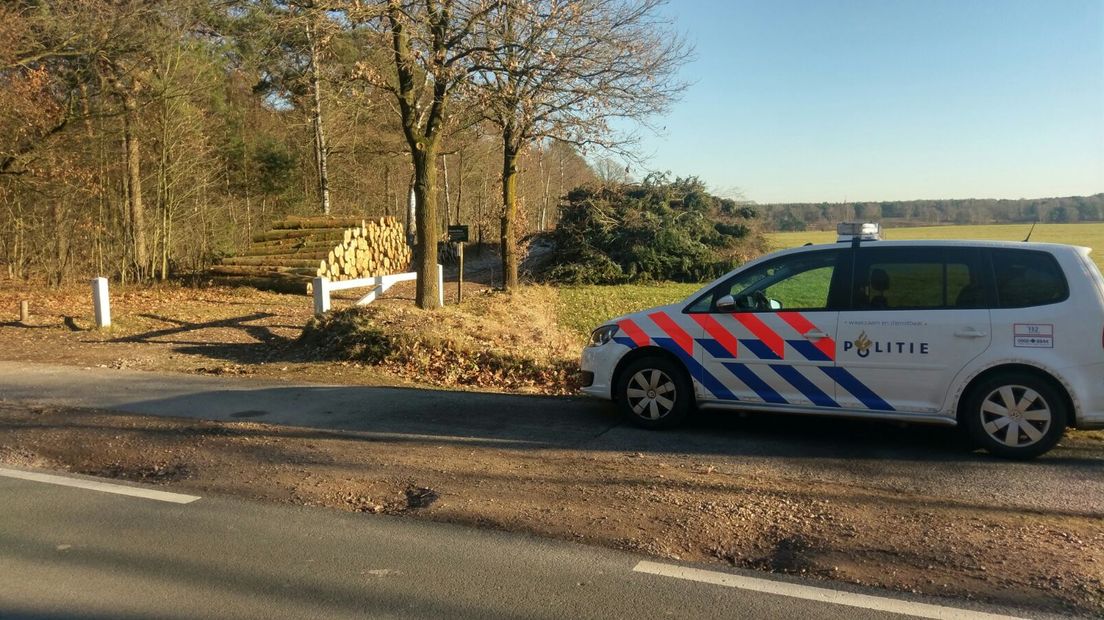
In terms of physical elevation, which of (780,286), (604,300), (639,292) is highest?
(780,286)

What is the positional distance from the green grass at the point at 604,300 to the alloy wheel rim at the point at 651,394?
35.6 feet

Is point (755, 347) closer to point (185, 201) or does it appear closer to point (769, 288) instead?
point (769, 288)

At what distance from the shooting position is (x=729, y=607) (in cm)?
393

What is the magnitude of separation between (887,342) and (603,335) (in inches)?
101

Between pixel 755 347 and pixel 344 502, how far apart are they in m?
3.71

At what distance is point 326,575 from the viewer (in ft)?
14.2

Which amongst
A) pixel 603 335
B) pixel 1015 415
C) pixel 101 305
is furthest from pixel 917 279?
pixel 101 305

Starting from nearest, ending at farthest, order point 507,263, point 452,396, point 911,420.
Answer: point 911,420 < point 452,396 < point 507,263

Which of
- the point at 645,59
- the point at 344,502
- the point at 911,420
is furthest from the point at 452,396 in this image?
the point at 645,59

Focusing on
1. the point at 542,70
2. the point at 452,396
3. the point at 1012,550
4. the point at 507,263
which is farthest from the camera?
the point at 507,263

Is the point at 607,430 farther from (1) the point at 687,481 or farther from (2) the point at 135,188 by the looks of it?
(2) the point at 135,188

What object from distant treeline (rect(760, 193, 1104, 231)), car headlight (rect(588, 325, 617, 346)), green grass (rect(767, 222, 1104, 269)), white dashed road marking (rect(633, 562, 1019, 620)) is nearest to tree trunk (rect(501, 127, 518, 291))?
green grass (rect(767, 222, 1104, 269))

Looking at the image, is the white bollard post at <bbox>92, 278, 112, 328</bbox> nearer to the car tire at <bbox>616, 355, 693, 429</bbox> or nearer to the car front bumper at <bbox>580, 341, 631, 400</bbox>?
the car front bumper at <bbox>580, 341, 631, 400</bbox>

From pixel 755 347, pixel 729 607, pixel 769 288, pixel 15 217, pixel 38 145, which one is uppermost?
pixel 38 145
